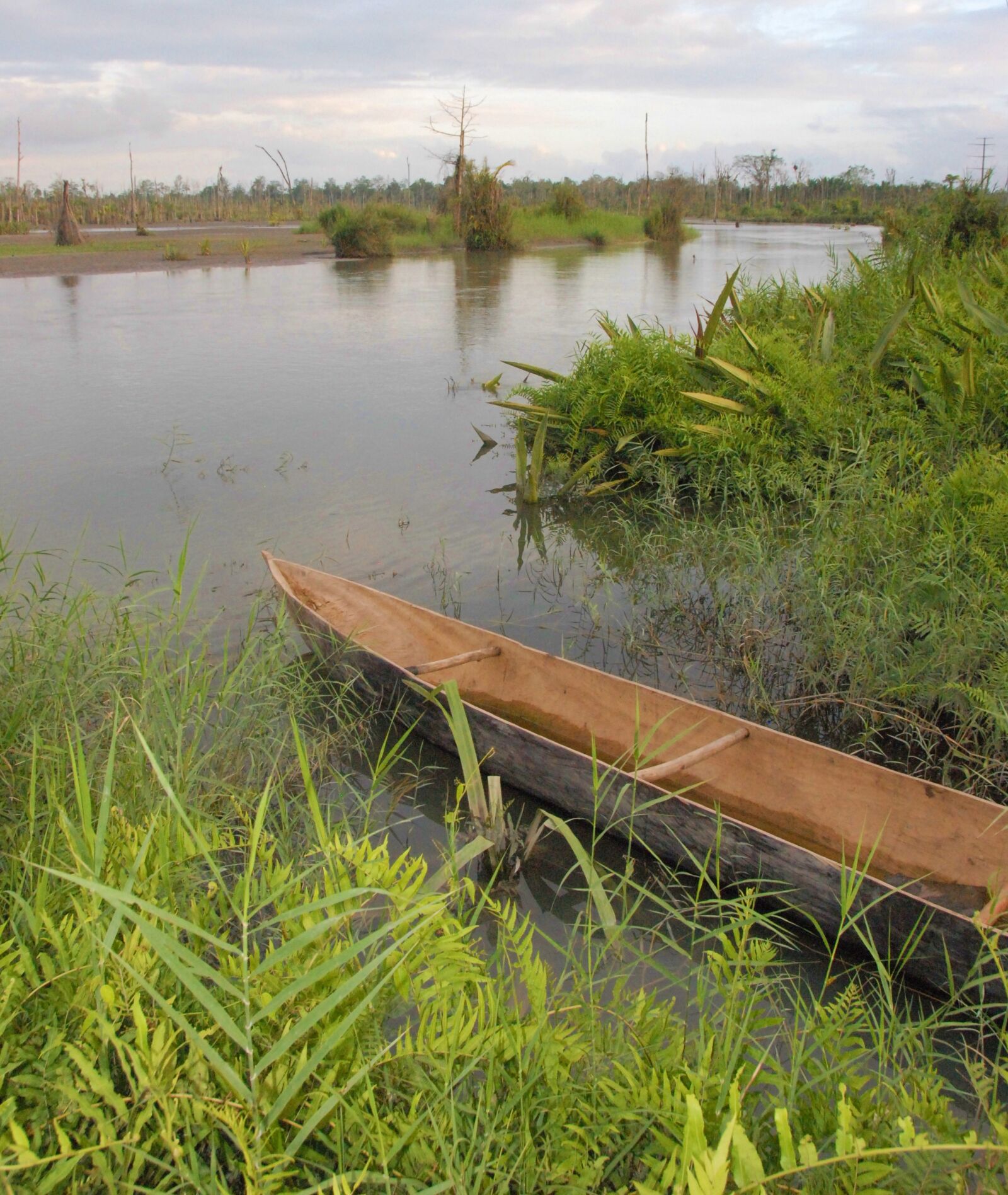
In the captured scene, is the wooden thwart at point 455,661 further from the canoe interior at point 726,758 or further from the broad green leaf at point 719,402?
the broad green leaf at point 719,402

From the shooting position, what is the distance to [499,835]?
312 cm

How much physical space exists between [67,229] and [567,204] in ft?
51.2

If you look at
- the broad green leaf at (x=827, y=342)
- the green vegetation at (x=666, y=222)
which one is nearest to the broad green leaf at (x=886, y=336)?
the broad green leaf at (x=827, y=342)

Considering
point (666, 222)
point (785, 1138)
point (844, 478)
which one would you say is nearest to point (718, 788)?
point (785, 1138)

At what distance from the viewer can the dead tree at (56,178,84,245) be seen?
26141 millimetres

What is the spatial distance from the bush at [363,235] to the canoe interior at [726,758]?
2327cm

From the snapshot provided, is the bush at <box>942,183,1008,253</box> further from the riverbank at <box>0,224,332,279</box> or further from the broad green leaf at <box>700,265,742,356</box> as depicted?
the riverbank at <box>0,224,332,279</box>

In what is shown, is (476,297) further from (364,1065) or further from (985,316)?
(364,1065)

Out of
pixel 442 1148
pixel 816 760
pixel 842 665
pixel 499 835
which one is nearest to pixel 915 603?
pixel 842 665

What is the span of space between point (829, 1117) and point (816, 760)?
6.51ft

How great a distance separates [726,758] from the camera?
11.5ft

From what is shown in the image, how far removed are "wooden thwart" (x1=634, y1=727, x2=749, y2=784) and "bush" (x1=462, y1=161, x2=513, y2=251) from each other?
82.2 ft

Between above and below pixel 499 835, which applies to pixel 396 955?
above

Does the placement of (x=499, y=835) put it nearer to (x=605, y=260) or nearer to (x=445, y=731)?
(x=445, y=731)
